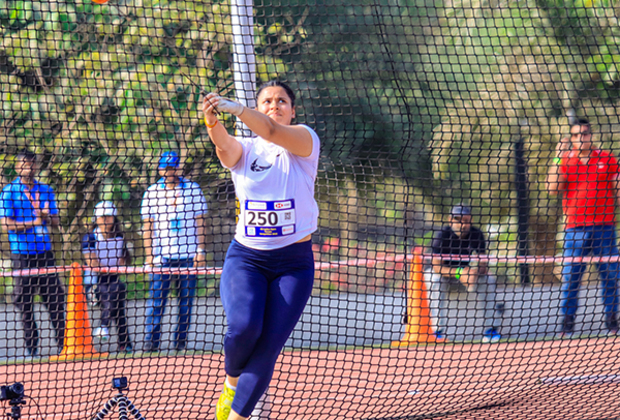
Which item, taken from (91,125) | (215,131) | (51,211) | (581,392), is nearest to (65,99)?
(91,125)

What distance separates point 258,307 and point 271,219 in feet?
1.58

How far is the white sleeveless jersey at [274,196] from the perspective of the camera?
140 inches

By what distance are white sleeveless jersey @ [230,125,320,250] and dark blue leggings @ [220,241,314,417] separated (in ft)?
0.25

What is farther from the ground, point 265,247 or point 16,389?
point 265,247

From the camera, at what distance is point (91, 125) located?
27.8ft

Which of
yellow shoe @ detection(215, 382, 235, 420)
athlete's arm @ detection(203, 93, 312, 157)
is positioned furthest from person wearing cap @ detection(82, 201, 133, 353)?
athlete's arm @ detection(203, 93, 312, 157)

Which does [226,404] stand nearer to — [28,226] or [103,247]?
[28,226]

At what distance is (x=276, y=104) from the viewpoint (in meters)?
3.64

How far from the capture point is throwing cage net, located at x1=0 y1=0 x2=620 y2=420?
5008mm

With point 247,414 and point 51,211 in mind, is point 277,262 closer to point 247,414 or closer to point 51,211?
point 247,414

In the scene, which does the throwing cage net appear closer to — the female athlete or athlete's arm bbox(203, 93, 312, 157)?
athlete's arm bbox(203, 93, 312, 157)

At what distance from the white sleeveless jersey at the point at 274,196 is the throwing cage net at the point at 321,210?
0.60m

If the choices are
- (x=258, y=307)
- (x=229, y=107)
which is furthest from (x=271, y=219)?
(x=229, y=107)

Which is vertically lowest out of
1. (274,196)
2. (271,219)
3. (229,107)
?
(271,219)
